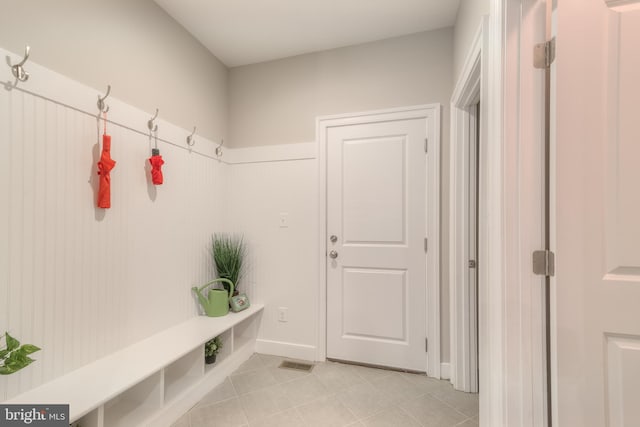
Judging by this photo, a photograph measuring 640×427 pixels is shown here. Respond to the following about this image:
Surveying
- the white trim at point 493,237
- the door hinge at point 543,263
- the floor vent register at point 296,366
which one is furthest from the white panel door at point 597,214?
the floor vent register at point 296,366

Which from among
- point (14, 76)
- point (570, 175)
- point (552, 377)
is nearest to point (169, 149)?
point (14, 76)

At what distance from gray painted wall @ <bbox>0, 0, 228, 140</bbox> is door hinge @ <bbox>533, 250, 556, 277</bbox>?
2.17m

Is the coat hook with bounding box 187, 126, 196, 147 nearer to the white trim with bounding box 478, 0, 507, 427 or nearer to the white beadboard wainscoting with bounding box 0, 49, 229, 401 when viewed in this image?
the white beadboard wainscoting with bounding box 0, 49, 229, 401

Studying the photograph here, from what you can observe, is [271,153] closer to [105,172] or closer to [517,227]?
[105,172]

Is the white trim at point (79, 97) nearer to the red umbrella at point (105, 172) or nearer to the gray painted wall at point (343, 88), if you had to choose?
the red umbrella at point (105, 172)

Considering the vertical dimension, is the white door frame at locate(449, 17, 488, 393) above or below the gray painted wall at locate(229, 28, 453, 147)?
below

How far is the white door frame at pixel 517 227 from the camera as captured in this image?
976 millimetres

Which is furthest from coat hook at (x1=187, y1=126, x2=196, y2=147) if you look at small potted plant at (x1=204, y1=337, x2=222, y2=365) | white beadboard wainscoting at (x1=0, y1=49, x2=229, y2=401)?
small potted plant at (x1=204, y1=337, x2=222, y2=365)

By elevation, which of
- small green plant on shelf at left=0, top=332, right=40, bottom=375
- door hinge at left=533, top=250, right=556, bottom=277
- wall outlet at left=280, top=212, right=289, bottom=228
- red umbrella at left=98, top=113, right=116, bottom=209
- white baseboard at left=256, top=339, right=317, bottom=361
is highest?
red umbrella at left=98, top=113, right=116, bottom=209

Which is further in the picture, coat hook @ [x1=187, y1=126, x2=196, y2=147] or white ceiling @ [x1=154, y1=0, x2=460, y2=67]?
coat hook @ [x1=187, y1=126, x2=196, y2=147]

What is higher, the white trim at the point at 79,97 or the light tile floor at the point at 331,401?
the white trim at the point at 79,97

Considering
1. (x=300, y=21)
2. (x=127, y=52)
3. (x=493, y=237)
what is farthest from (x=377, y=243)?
(x=127, y=52)

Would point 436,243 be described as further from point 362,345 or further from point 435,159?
point 362,345

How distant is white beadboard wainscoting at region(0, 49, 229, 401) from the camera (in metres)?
1.15
